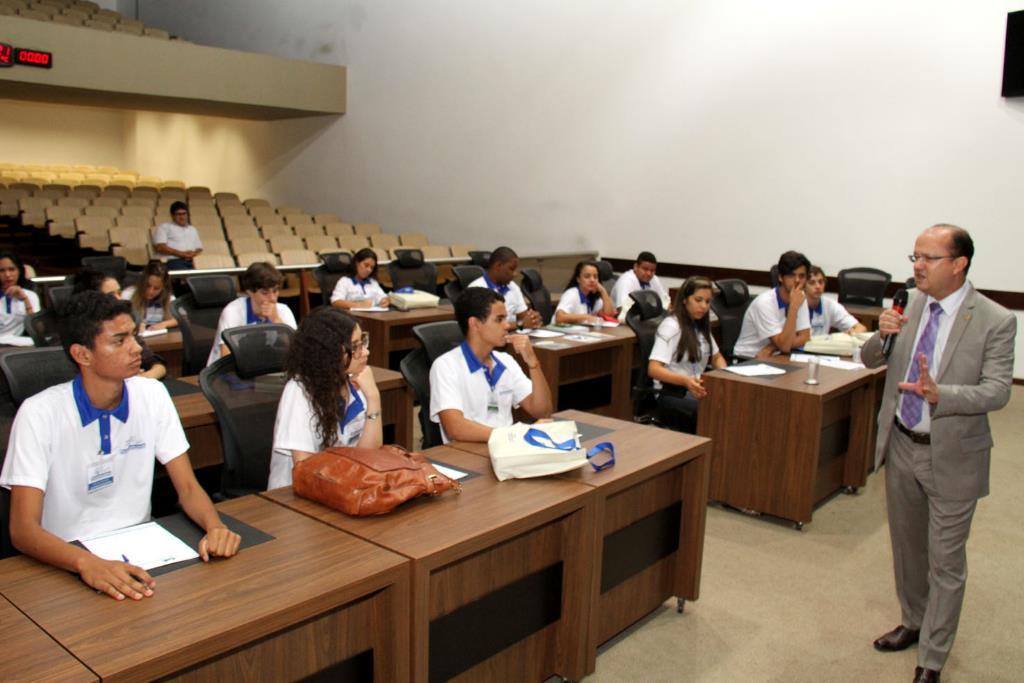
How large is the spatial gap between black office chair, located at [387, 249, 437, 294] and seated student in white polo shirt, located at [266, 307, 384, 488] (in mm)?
5180

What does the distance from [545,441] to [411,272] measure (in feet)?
18.4

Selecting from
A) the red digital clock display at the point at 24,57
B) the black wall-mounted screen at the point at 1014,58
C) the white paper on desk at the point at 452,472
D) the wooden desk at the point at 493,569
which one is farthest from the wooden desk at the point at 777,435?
the red digital clock display at the point at 24,57

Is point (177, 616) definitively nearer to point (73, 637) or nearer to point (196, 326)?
point (73, 637)

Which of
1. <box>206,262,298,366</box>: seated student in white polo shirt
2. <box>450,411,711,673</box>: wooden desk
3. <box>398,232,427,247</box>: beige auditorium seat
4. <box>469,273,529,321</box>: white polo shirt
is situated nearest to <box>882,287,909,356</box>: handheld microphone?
<box>450,411,711,673</box>: wooden desk

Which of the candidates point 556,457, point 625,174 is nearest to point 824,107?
point 625,174

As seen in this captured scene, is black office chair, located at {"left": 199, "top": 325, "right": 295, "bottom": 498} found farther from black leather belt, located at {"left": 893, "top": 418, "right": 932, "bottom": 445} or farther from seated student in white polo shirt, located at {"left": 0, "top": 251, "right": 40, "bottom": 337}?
seated student in white polo shirt, located at {"left": 0, "top": 251, "right": 40, "bottom": 337}

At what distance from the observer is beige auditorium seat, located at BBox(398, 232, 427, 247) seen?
11719 millimetres

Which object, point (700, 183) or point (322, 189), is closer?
point (700, 183)

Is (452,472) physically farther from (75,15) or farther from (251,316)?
(75,15)

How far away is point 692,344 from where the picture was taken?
15.0 feet

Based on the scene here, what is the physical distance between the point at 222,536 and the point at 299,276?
22.7 ft

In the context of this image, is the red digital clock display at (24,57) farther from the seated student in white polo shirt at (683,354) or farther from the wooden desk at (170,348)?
the seated student in white polo shirt at (683,354)

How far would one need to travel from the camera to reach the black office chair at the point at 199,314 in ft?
16.0

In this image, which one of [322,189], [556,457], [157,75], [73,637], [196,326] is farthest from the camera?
[322,189]
